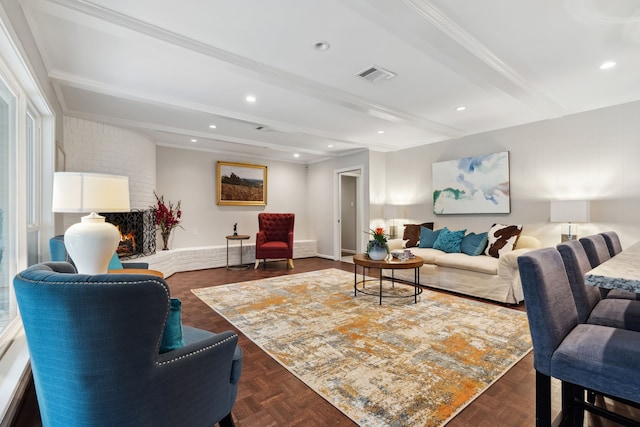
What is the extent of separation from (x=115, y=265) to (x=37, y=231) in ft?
3.36

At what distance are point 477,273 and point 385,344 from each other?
2037 mm

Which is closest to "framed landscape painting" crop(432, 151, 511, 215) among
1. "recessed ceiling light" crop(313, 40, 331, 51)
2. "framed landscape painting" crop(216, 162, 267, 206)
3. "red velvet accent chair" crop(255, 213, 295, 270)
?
"red velvet accent chair" crop(255, 213, 295, 270)

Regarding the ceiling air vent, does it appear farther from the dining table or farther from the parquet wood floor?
the parquet wood floor

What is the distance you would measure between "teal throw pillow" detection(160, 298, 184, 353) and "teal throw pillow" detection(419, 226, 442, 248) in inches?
173

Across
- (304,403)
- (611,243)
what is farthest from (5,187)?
(611,243)

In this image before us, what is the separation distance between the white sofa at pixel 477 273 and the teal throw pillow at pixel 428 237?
0.53ft

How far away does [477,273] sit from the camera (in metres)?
3.91

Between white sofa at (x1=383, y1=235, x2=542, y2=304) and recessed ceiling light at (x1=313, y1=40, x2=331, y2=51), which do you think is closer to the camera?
recessed ceiling light at (x1=313, y1=40, x2=331, y2=51)

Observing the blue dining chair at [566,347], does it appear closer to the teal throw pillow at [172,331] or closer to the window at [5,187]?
the teal throw pillow at [172,331]

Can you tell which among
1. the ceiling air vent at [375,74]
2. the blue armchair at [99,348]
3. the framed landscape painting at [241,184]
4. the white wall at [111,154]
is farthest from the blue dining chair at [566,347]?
the framed landscape painting at [241,184]

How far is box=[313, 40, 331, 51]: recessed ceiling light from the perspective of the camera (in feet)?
8.07

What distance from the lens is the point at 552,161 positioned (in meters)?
4.15

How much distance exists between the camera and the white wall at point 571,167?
3584 millimetres

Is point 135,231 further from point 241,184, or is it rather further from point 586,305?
point 586,305
